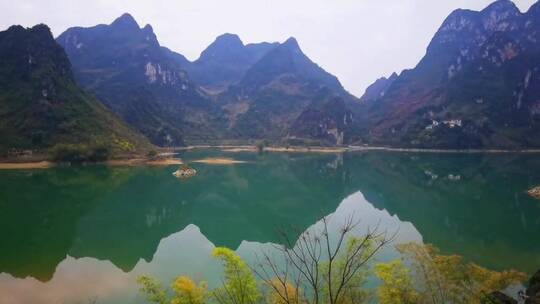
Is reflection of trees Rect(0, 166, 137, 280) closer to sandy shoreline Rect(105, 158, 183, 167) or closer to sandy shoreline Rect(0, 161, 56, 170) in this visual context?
sandy shoreline Rect(0, 161, 56, 170)

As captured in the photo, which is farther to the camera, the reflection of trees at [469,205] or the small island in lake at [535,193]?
the small island in lake at [535,193]

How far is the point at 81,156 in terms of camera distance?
11494cm

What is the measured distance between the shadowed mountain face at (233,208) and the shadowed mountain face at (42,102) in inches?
1183

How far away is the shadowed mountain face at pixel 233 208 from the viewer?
42.7 m

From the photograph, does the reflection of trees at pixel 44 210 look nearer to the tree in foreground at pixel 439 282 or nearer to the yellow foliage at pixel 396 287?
the yellow foliage at pixel 396 287

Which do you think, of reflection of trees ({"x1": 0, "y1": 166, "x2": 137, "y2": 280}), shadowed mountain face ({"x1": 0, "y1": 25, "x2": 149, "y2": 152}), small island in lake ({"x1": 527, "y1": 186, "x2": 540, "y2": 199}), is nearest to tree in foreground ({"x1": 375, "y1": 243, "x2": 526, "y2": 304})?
reflection of trees ({"x1": 0, "y1": 166, "x2": 137, "y2": 280})

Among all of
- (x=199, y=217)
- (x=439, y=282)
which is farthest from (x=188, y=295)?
(x=199, y=217)

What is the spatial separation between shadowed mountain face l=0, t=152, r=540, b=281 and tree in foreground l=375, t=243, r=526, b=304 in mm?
7256

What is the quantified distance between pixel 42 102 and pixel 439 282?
14702 centimetres

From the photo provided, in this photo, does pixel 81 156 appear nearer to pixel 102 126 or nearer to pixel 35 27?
pixel 102 126

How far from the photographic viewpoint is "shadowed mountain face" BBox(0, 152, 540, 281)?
42.7 meters

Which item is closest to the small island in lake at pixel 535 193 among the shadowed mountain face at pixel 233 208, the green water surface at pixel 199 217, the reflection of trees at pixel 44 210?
the green water surface at pixel 199 217

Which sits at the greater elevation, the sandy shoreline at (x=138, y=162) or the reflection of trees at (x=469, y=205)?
the sandy shoreline at (x=138, y=162)

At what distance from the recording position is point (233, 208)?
70750 mm
